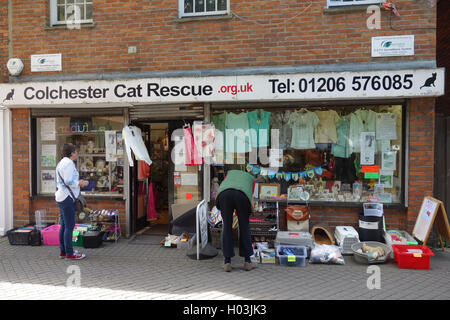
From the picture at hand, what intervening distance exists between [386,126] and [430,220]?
1.90m

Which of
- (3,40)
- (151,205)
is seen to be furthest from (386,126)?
(3,40)

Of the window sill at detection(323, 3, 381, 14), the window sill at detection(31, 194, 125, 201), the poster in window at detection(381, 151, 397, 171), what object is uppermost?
the window sill at detection(323, 3, 381, 14)

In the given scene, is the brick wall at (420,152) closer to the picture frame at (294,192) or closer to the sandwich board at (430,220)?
the sandwich board at (430,220)

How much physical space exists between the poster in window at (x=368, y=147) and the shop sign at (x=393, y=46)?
1.49m

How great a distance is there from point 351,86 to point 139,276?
473 centimetres

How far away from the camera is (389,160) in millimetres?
6934

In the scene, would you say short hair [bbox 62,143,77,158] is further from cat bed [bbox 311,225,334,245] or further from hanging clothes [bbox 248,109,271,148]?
cat bed [bbox 311,225,334,245]

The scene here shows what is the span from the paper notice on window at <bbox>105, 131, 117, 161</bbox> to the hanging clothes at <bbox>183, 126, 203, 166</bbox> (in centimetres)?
165

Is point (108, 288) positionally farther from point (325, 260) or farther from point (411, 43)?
point (411, 43)

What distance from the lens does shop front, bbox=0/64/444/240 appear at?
259 inches

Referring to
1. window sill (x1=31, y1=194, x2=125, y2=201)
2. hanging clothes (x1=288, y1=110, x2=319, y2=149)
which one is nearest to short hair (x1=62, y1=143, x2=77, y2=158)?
window sill (x1=31, y1=194, x2=125, y2=201)

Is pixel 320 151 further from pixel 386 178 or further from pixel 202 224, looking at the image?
pixel 202 224

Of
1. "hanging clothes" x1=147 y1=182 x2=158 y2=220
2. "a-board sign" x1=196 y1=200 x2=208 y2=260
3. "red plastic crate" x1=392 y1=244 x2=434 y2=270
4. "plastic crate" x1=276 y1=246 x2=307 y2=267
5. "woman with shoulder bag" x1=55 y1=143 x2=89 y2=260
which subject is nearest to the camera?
"red plastic crate" x1=392 y1=244 x2=434 y2=270

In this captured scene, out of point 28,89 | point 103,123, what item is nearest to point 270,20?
point 103,123
